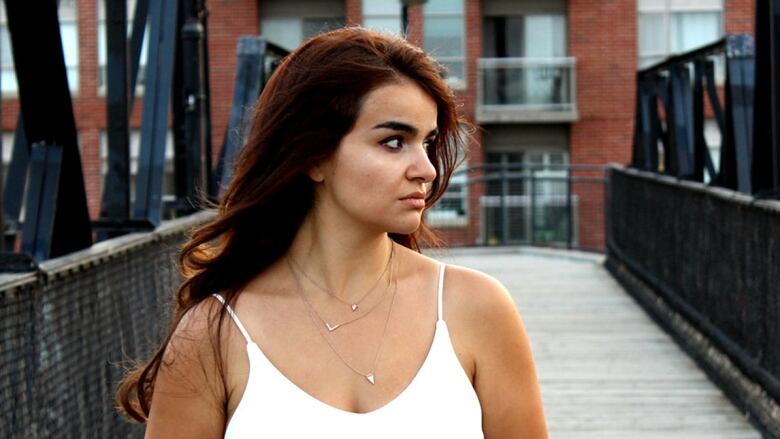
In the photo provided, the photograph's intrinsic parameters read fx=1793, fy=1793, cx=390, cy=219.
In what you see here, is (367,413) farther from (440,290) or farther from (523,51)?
(523,51)

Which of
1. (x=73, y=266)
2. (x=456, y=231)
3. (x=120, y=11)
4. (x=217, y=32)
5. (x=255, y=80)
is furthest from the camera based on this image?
(x=217, y=32)

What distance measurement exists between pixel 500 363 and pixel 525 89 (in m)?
36.3

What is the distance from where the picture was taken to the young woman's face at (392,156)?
111 inches

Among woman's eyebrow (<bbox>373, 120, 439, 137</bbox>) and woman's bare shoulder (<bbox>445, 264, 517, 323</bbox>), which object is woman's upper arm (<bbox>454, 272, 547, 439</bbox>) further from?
woman's eyebrow (<bbox>373, 120, 439, 137</bbox>)

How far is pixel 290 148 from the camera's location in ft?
9.66

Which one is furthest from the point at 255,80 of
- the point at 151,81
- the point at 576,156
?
the point at 576,156

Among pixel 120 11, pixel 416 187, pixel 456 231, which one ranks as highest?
pixel 120 11

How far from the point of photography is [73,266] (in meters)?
5.40

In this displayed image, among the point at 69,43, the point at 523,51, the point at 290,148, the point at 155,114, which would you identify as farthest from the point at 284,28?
the point at 290,148

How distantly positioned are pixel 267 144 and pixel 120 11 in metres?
4.68

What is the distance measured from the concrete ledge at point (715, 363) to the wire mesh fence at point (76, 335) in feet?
10.1

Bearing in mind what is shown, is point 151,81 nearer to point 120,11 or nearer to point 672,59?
point 120,11

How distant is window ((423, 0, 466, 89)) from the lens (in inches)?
1537

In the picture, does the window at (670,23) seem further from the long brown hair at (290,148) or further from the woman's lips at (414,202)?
the woman's lips at (414,202)
